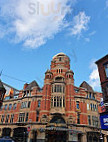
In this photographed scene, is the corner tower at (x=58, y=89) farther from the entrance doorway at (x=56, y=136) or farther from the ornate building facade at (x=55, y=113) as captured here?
the entrance doorway at (x=56, y=136)

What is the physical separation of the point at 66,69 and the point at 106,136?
21.5 meters

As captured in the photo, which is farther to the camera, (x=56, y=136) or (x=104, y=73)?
(x=56, y=136)

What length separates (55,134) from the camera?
30.6 metres

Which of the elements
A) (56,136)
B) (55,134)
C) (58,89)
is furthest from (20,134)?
(58,89)

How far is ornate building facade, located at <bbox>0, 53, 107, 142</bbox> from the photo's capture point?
30422mm

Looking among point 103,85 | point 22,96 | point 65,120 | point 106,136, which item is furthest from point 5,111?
point 103,85

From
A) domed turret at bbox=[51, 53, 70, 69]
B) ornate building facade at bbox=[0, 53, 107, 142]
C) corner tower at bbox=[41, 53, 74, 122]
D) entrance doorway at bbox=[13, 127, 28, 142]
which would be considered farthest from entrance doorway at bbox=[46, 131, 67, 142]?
domed turret at bbox=[51, 53, 70, 69]

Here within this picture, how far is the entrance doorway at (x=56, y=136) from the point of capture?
30.0 m

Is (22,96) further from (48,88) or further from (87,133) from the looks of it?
(87,133)

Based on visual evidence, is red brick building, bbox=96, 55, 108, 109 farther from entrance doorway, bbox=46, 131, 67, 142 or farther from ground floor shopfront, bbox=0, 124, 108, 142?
entrance doorway, bbox=46, 131, 67, 142

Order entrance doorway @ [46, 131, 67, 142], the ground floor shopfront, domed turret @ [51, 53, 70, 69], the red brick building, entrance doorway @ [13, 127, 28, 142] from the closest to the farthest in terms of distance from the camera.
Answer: the red brick building → the ground floor shopfront → entrance doorway @ [46, 131, 67, 142] → entrance doorway @ [13, 127, 28, 142] → domed turret @ [51, 53, 70, 69]

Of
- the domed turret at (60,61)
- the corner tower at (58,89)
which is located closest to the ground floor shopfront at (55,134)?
the corner tower at (58,89)

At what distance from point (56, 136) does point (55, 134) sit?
0.52 metres

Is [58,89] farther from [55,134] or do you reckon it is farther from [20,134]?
[20,134]
